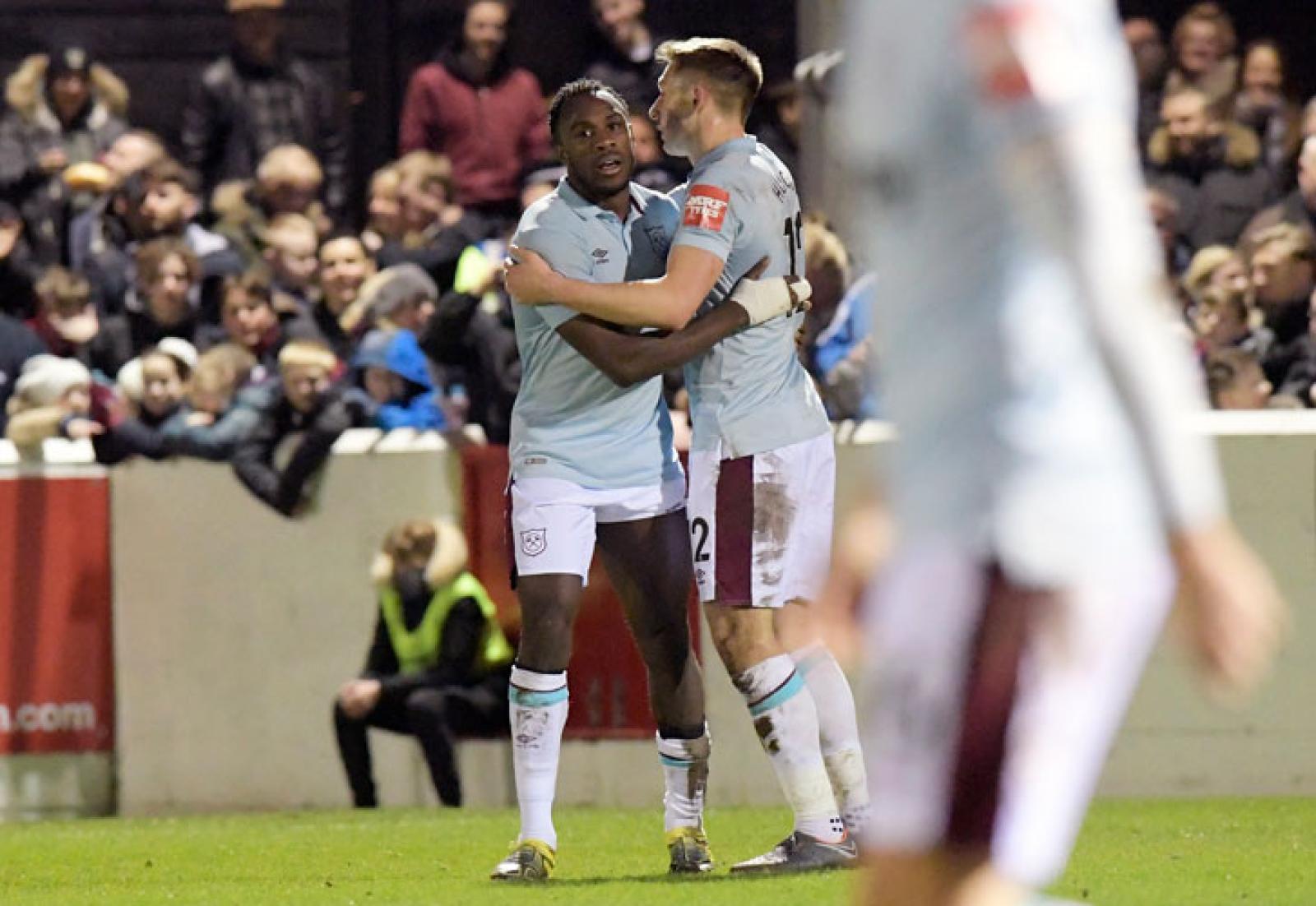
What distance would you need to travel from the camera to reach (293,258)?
1395 cm

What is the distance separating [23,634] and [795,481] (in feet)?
17.9

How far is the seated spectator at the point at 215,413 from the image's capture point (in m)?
12.4

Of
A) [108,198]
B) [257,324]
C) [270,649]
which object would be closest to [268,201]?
[108,198]

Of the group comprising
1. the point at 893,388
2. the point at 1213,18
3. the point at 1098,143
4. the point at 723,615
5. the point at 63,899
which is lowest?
the point at 63,899

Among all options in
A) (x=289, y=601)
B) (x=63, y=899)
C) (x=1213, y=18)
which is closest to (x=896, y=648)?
(x=63, y=899)

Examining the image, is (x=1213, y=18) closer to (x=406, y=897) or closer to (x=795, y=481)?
(x=795, y=481)

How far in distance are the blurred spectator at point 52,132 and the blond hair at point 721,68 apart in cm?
774

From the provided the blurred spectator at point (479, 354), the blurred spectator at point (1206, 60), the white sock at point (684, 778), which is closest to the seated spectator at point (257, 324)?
the blurred spectator at point (479, 354)

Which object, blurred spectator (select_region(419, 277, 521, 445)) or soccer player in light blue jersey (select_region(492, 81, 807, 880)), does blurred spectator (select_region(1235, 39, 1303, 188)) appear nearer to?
blurred spectator (select_region(419, 277, 521, 445))

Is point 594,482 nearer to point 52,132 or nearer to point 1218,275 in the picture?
point 1218,275

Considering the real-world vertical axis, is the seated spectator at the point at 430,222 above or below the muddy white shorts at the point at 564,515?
above

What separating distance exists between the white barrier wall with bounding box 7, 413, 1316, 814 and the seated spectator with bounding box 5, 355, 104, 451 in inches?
15.1

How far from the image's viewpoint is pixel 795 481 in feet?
26.4

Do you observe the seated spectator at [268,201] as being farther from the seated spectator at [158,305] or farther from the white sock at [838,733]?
the white sock at [838,733]
